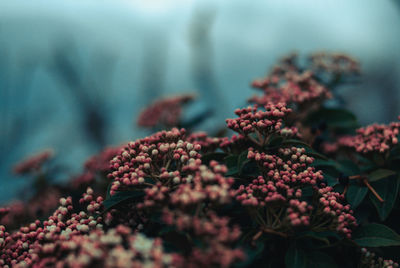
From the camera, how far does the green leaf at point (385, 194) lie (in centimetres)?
211

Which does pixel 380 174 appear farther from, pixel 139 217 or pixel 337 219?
pixel 139 217

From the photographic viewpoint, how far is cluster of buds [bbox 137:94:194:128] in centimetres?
479

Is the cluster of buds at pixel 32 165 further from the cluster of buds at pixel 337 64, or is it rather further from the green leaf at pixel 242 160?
the cluster of buds at pixel 337 64

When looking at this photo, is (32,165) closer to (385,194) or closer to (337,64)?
(385,194)

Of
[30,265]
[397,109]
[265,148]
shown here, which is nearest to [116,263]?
[30,265]

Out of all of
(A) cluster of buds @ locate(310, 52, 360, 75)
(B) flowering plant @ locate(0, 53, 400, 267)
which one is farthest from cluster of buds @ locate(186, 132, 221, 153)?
(A) cluster of buds @ locate(310, 52, 360, 75)

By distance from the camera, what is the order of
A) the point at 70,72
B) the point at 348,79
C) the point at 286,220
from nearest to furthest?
the point at 286,220, the point at 348,79, the point at 70,72

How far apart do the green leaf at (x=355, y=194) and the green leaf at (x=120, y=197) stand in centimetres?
142

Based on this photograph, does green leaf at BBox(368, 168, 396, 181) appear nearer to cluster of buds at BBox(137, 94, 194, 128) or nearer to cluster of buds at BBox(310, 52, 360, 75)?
cluster of buds at BBox(310, 52, 360, 75)

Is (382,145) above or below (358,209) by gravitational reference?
above

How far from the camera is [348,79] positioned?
14.3ft

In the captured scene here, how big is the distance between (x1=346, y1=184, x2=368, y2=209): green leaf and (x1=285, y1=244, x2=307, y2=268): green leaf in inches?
26.2

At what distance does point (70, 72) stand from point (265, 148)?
10723mm

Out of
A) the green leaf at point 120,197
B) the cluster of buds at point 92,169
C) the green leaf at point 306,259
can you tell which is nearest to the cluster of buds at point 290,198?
the green leaf at point 306,259
